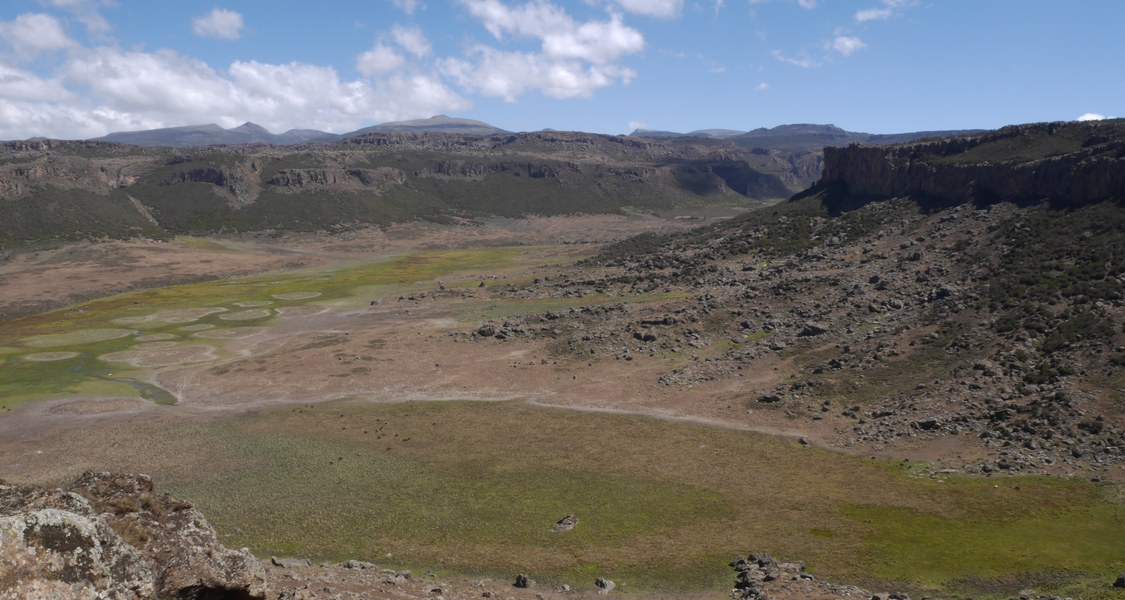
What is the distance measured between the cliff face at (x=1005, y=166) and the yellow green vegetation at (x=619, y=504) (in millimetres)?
44896

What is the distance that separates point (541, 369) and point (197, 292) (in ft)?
250

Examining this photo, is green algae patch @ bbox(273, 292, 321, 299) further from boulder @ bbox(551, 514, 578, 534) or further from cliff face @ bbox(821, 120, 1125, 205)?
cliff face @ bbox(821, 120, 1125, 205)

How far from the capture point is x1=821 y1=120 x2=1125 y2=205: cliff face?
224ft

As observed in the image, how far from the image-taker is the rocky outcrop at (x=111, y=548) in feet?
31.6

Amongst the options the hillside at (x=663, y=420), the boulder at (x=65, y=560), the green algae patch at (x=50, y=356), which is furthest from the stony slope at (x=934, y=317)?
the green algae patch at (x=50, y=356)

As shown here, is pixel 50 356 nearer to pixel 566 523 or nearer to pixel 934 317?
pixel 566 523

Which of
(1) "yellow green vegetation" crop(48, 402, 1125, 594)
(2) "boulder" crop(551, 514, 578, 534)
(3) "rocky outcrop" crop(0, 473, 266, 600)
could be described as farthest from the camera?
(2) "boulder" crop(551, 514, 578, 534)

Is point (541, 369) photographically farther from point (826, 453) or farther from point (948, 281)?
point (948, 281)

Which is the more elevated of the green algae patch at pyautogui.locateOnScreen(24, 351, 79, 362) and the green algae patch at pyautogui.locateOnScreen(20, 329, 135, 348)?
the green algae patch at pyautogui.locateOnScreen(20, 329, 135, 348)

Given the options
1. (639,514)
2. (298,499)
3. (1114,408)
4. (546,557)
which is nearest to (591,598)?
(546,557)

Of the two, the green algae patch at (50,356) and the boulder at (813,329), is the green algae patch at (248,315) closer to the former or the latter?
the green algae patch at (50,356)

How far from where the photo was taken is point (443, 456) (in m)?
43.4

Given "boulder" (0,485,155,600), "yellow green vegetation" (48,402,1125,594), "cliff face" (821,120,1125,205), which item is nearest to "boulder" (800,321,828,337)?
"yellow green vegetation" (48,402,1125,594)

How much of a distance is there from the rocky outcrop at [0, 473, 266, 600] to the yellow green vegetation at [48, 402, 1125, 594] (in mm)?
17163
